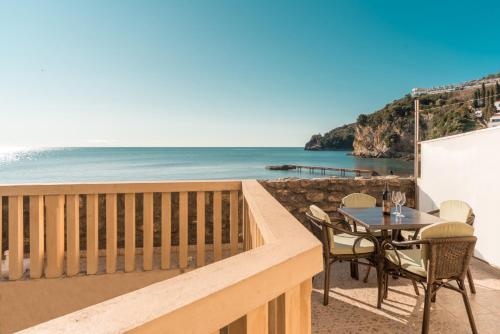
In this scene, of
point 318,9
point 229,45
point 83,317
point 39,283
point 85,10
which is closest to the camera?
point 83,317

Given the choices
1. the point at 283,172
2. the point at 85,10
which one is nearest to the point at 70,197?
the point at 85,10

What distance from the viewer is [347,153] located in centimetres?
6431

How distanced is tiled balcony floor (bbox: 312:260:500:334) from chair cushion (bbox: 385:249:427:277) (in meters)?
0.46

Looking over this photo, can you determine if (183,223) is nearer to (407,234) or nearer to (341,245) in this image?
(341,245)

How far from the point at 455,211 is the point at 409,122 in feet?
104

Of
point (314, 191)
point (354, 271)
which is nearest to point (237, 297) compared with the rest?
point (354, 271)

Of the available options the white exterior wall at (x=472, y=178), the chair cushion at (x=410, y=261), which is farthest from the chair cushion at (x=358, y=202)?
the white exterior wall at (x=472, y=178)

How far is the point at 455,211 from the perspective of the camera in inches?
122

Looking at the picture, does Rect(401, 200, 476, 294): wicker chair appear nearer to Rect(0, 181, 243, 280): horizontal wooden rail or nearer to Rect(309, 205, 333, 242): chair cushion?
Rect(309, 205, 333, 242): chair cushion

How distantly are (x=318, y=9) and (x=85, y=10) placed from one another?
927 cm

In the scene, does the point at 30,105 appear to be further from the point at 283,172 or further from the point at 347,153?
the point at 347,153

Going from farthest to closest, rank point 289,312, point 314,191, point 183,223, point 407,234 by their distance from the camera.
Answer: point 314,191
point 407,234
point 183,223
point 289,312

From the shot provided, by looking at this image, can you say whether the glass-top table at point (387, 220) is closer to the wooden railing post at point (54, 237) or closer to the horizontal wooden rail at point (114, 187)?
the horizontal wooden rail at point (114, 187)

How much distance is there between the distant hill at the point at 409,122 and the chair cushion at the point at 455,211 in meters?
2.31
